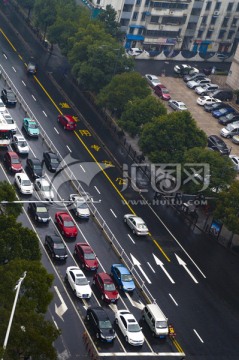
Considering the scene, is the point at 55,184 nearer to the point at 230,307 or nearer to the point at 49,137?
the point at 49,137

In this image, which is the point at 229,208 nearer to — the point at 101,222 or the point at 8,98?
the point at 101,222

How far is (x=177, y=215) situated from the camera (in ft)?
297

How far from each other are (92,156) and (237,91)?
38.8 m

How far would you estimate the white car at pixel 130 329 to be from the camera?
6756 cm

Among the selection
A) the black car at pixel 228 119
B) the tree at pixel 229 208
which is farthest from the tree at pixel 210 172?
the black car at pixel 228 119

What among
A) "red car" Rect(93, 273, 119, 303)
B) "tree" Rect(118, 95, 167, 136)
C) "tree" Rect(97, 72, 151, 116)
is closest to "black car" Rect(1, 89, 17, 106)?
"tree" Rect(97, 72, 151, 116)

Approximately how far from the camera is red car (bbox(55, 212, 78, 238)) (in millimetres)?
81312

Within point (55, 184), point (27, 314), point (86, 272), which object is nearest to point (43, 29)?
point (55, 184)

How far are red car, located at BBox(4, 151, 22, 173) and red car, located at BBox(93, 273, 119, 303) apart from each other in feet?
73.6

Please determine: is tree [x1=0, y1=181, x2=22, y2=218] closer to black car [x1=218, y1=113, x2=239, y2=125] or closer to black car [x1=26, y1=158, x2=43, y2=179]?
black car [x1=26, y1=158, x2=43, y2=179]

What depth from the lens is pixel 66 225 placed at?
8169cm

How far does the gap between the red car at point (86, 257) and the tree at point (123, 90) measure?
32468 millimetres

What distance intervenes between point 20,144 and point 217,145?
3060cm

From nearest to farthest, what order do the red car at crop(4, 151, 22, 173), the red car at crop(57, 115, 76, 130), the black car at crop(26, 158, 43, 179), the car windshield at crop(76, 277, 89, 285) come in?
the car windshield at crop(76, 277, 89, 285) < the red car at crop(4, 151, 22, 173) < the black car at crop(26, 158, 43, 179) < the red car at crop(57, 115, 76, 130)
